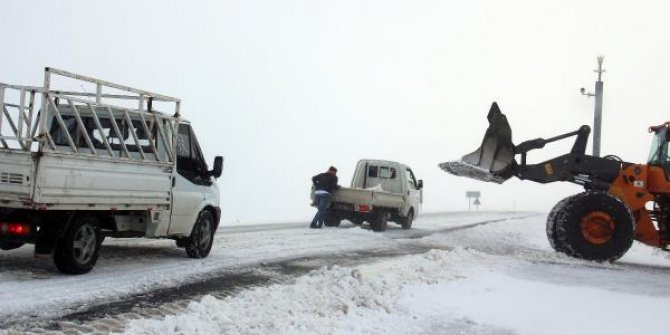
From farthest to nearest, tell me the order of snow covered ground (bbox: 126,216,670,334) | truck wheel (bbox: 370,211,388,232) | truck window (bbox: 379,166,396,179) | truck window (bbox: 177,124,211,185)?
truck window (bbox: 379,166,396,179) → truck wheel (bbox: 370,211,388,232) → truck window (bbox: 177,124,211,185) → snow covered ground (bbox: 126,216,670,334)

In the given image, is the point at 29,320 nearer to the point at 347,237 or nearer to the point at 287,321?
the point at 287,321

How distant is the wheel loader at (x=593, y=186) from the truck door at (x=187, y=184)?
542 cm

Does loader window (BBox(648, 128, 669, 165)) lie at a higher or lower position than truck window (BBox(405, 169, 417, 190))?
higher

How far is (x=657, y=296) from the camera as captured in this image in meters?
7.77

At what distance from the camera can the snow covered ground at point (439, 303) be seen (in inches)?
210

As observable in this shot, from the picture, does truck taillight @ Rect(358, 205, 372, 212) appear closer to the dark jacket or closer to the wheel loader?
the dark jacket

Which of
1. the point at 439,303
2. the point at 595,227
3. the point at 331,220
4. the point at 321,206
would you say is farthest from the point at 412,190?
the point at 439,303

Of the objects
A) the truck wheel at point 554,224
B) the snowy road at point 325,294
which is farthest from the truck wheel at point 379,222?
the snowy road at point 325,294

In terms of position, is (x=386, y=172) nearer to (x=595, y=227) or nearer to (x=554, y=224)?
(x=554, y=224)

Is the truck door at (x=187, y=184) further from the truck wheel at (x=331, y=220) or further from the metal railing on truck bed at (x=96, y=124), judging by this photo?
the truck wheel at (x=331, y=220)

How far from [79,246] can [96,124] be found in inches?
60.2

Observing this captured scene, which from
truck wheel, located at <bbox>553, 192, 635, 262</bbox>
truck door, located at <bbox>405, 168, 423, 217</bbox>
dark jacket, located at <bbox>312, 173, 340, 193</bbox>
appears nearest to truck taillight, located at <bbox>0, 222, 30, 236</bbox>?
truck wheel, located at <bbox>553, 192, 635, 262</bbox>

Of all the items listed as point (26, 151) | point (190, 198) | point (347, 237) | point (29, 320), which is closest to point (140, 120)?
point (190, 198)

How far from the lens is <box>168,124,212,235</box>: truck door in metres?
9.12
